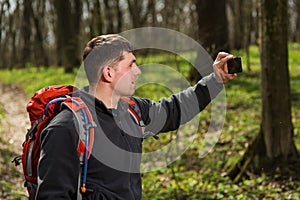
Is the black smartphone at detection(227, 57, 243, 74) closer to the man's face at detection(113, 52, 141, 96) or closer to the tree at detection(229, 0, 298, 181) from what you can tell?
the man's face at detection(113, 52, 141, 96)

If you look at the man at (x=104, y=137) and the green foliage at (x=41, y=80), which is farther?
the green foliage at (x=41, y=80)

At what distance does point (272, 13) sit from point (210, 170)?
2582 mm

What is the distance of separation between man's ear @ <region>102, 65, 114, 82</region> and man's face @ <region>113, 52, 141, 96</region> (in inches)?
1.2

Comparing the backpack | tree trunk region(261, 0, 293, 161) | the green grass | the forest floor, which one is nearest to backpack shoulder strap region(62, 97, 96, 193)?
the backpack

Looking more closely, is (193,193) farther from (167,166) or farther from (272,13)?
(272,13)

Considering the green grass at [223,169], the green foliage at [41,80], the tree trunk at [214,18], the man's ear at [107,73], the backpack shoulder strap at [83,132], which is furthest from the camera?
the green foliage at [41,80]

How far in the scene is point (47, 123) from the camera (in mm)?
2723

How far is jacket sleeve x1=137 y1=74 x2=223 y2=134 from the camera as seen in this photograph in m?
3.43

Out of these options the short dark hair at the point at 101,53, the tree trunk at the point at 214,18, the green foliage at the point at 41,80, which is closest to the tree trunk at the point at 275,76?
the short dark hair at the point at 101,53

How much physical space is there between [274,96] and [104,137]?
151 inches

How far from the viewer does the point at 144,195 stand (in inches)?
258

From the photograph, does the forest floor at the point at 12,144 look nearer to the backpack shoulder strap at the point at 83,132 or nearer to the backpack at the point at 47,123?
the backpack at the point at 47,123

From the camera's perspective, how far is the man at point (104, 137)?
252cm

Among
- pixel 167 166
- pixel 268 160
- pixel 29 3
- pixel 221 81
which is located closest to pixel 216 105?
pixel 167 166
